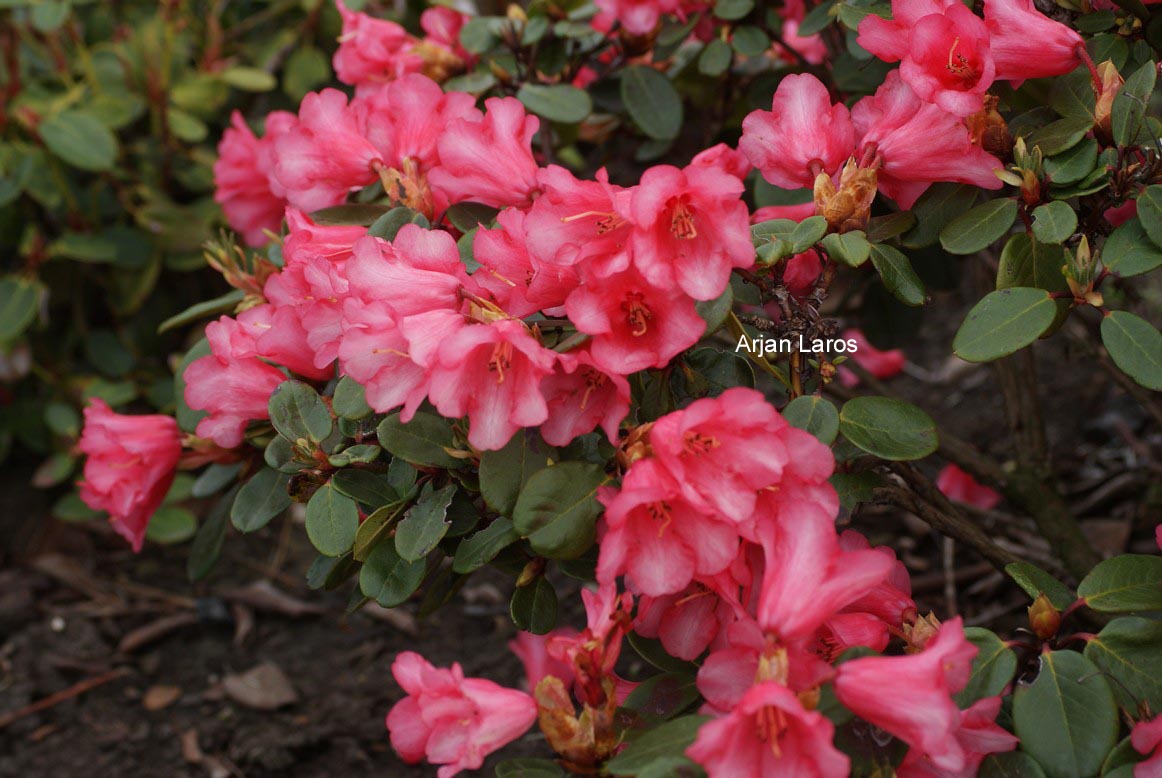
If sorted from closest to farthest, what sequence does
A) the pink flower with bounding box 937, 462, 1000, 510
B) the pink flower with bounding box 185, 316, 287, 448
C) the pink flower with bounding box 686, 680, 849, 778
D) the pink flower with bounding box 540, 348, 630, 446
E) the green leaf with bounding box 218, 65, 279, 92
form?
1. the pink flower with bounding box 686, 680, 849, 778
2. the pink flower with bounding box 540, 348, 630, 446
3. the pink flower with bounding box 185, 316, 287, 448
4. the pink flower with bounding box 937, 462, 1000, 510
5. the green leaf with bounding box 218, 65, 279, 92

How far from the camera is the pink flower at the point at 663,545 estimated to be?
3.29 feet

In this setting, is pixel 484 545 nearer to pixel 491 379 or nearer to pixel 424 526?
pixel 424 526

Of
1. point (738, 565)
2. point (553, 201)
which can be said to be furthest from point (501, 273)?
point (738, 565)

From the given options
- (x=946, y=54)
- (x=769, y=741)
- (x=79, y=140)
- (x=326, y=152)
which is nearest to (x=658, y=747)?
(x=769, y=741)

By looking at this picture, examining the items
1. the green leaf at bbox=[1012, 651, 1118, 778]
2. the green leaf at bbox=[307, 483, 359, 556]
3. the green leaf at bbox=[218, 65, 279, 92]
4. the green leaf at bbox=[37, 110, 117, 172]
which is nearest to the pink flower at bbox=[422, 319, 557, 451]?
the green leaf at bbox=[307, 483, 359, 556]

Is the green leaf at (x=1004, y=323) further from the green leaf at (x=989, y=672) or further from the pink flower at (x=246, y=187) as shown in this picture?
the pink flower at (x=246, y=187)

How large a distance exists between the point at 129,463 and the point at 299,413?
1.40ft

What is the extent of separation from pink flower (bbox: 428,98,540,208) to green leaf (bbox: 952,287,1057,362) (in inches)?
20.3

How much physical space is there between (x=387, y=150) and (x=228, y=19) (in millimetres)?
1835

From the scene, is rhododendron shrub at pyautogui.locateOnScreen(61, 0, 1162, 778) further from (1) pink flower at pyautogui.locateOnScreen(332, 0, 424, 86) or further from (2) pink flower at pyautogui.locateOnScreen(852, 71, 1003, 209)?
(1) pink flower at pyautogui.locateOnScreen(332, 0, 424, 86)

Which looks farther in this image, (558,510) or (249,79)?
(249,79)

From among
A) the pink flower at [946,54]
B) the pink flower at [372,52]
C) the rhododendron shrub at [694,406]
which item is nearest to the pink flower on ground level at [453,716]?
the rhododendron shrub at [694,406]

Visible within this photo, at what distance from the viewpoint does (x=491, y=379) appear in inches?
41.5

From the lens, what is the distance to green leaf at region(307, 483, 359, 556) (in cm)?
118
